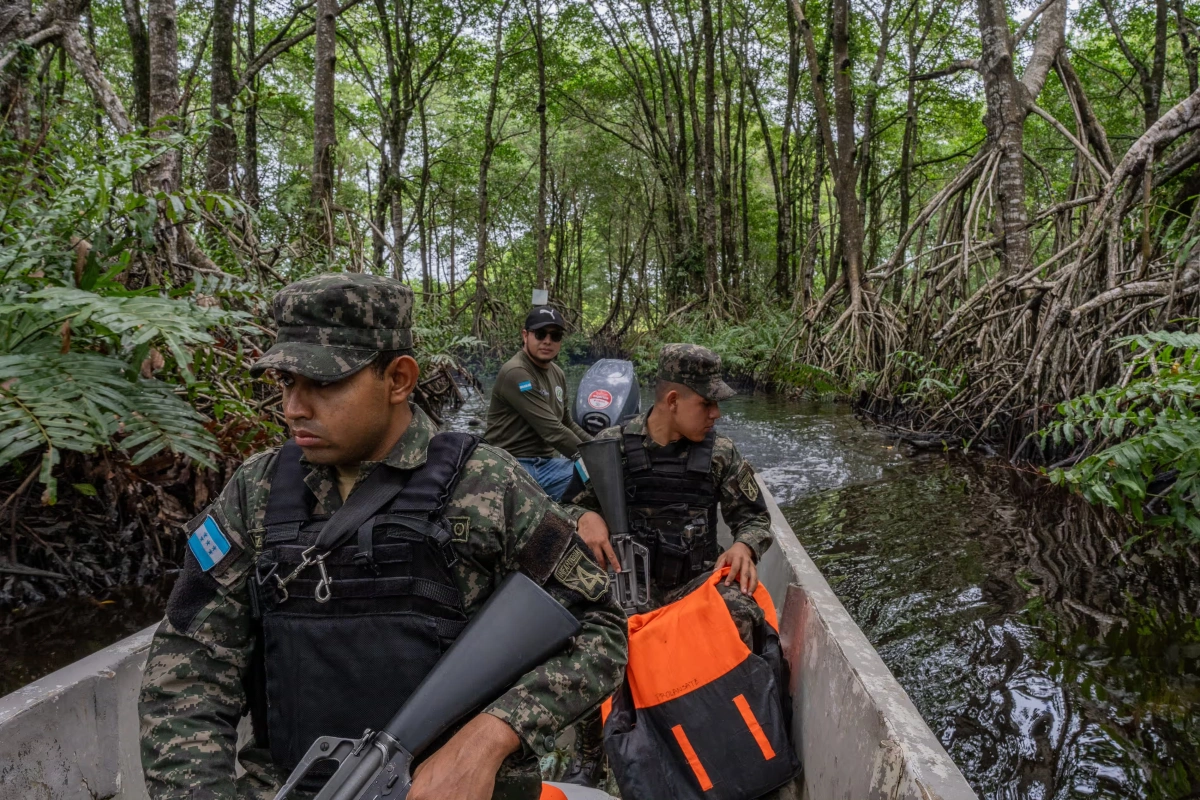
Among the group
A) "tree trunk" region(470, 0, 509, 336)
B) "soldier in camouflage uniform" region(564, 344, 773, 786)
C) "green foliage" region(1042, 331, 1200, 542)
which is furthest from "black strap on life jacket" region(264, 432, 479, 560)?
"tree trunk" region(470, 0, 509, 336)

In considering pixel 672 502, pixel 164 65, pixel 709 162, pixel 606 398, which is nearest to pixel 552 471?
pixel 606 398

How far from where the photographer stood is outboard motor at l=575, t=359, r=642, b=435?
459 cm

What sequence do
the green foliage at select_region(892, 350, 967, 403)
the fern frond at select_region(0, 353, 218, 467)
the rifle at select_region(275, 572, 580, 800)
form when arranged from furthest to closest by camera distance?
the green foliage at select_region(892, 350, 967, 403) < the fern frond at select_region(0, 353, 218, 467) < the rifle at select_region(275, 572, 580, 800)

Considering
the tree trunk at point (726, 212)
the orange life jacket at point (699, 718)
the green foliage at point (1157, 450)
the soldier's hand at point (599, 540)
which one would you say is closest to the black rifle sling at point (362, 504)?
the orange life jacket at point (699, 718)

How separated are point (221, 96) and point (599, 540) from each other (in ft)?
20.7

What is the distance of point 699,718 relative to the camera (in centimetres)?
221

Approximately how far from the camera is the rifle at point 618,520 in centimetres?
278

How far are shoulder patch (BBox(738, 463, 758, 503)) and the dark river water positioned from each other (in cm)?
111

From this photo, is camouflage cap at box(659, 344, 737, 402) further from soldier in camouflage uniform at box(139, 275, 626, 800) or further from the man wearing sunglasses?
soldier in camouflage uniform at box(139, 275, 626, 800)

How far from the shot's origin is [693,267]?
17.1 metres

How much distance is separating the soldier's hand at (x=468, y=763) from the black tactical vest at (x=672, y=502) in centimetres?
173

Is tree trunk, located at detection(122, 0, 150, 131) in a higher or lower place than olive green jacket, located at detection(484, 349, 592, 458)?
higher

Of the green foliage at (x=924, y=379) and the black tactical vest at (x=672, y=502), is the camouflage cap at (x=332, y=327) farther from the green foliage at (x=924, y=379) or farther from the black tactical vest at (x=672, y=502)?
the green foliage at (x=924, y=379)

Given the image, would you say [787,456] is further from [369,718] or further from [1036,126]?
[1036,126]
